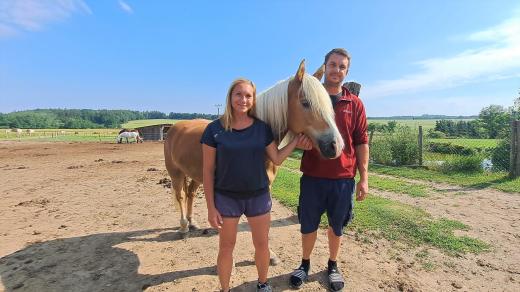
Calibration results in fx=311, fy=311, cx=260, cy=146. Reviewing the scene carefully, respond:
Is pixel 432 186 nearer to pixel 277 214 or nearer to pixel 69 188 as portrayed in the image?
pixel 277 214

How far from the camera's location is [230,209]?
2.61 m

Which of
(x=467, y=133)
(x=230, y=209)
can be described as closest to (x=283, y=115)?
(x=230, y=209)

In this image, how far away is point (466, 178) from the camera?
30.2ft

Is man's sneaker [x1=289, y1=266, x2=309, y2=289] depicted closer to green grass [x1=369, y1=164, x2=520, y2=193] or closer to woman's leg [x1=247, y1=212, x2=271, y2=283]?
woman's leg [x1=247, y1=212, x2=271, y2=283]

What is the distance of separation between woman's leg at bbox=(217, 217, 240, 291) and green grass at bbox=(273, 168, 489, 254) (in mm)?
2701

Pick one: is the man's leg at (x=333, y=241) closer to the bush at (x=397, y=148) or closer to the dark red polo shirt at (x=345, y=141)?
the dark red polo shirt at (x=345, y=141)

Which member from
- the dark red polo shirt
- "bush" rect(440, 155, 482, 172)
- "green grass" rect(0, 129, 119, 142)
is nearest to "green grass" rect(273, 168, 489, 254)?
the dark red polo shirt

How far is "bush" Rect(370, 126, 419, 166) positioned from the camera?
12.4 m

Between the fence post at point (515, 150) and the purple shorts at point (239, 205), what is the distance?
9457mm

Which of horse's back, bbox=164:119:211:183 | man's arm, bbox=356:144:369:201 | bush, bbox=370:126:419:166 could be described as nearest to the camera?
man's arm, bbox=356:144:369:201

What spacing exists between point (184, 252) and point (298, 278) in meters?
1.67

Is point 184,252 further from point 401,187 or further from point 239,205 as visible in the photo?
point 401,187

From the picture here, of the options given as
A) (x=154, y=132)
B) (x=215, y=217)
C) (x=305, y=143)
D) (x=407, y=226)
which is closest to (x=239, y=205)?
(x=215, y=217)

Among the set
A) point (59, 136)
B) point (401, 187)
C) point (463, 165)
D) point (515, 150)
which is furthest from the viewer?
point (59, 136)
